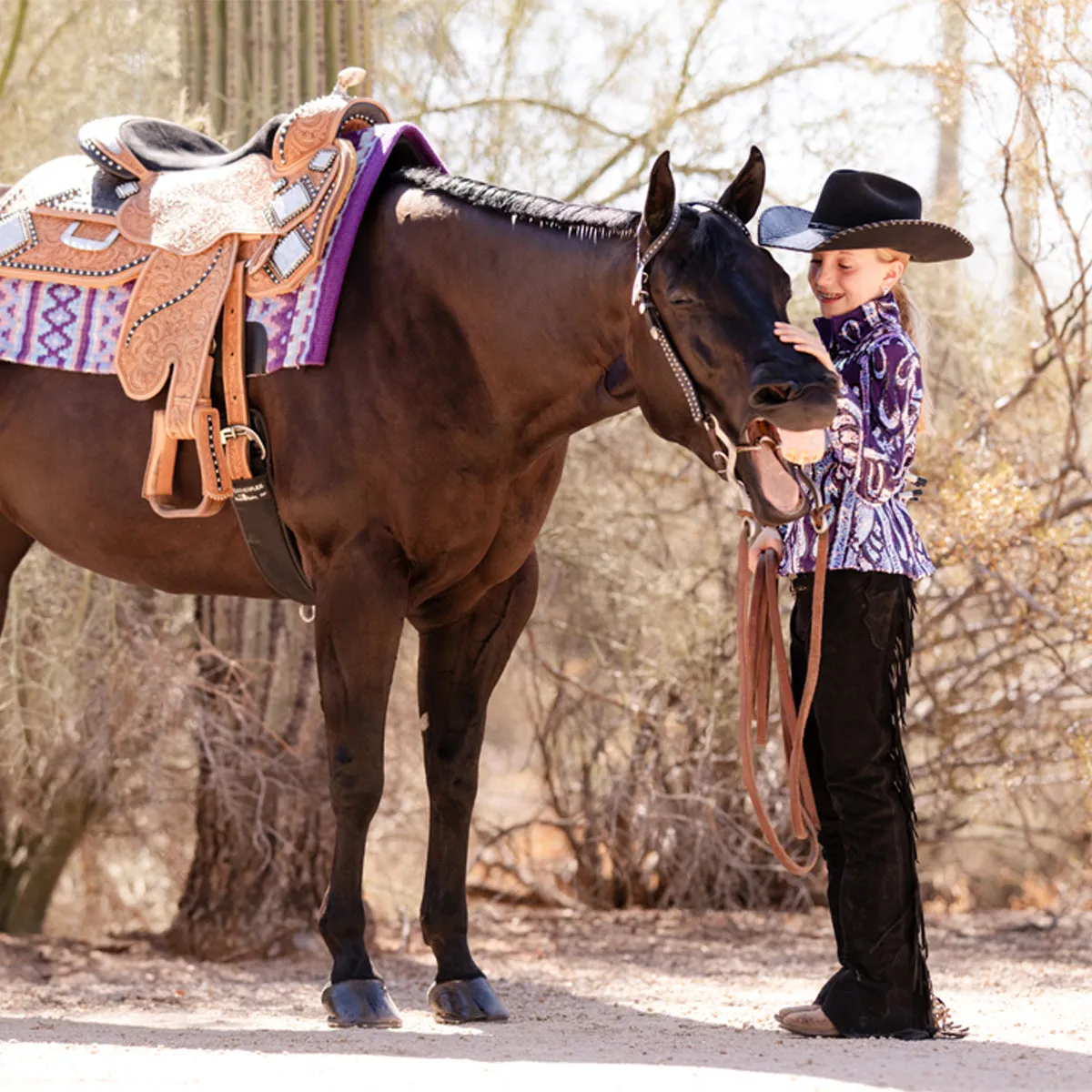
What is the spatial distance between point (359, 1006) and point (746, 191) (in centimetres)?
202

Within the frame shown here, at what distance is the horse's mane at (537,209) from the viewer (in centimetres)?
338

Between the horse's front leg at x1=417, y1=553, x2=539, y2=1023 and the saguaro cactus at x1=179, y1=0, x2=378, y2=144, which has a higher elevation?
the saguaro cactus at x1=179, y1=0, x2=378, y2=144

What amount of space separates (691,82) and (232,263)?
329 cm

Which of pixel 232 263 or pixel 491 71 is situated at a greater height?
pixel 491 71

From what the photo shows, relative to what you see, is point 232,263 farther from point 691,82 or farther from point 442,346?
point 691,82

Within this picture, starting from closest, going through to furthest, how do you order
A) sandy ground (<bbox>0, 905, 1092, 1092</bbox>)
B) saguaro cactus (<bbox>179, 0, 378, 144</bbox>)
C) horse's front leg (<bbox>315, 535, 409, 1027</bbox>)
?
sandy ground (<bbox>0, 905, 1092, 1092</bbox>)
horse's front leg (<bbox>315, 535, 409, 1027</bbox>)
saguaro cactus (<bbox>179, 0, 378, 144</bbox>)

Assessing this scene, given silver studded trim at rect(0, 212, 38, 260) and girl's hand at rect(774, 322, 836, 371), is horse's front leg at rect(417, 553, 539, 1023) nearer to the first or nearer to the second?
girl's hand at rect(774, 322, 836, 371)

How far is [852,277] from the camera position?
337cm

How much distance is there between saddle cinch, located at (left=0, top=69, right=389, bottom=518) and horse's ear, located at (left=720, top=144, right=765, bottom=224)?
98 cm

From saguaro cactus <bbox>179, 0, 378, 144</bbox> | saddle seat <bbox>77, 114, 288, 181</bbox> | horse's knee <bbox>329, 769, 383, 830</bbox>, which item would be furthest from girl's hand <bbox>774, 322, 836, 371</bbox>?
saguaro cactus <bbox>179, 0, 378, 144</bbox>

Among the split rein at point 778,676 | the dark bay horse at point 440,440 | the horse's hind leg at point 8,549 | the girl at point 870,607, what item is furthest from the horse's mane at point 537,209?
the horse's hind leg at point 8,549

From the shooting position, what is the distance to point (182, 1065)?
113 inches

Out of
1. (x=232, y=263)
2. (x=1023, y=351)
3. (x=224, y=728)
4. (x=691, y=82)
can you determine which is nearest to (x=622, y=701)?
(x=224, y=728)

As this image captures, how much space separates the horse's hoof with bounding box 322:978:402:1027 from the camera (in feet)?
11.6
